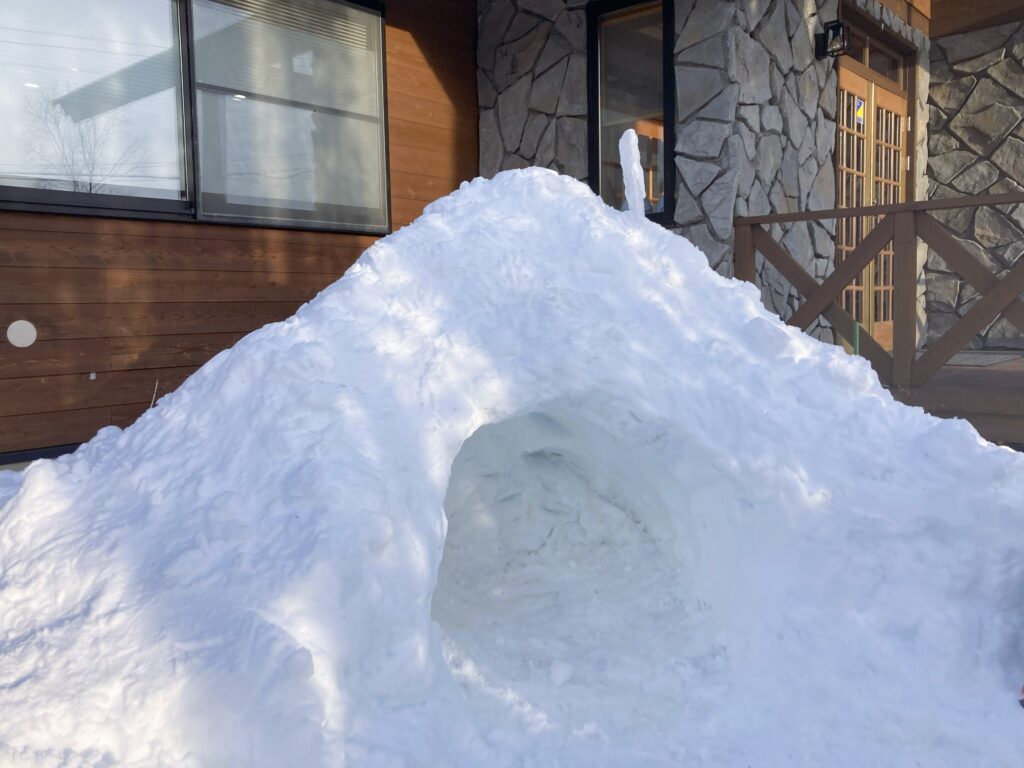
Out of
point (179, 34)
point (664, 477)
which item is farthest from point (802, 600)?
point (179, 34)

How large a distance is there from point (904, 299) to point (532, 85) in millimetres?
3558

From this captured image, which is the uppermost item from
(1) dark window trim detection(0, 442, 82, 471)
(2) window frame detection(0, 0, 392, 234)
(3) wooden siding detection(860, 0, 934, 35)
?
(3) wooden siding detection(860, 0, 934, 35)

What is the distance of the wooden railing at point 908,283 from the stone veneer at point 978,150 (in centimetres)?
381

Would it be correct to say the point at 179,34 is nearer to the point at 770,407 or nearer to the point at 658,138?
the point at 658,138

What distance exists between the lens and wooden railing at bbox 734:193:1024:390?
482 centimetres

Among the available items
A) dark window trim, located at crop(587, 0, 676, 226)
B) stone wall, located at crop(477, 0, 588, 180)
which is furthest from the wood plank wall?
dark window trim, located at crop(587, 0, 676, 226)

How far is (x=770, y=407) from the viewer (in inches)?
Answer: 119

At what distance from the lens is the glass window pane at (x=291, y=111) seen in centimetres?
538

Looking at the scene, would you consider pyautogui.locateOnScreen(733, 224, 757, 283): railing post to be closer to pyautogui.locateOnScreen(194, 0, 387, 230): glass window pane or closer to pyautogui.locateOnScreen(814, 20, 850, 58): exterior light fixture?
pyautogui.locateOnScreen(814, 20, 850, 58): exterior light fixture

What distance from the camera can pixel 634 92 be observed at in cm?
656

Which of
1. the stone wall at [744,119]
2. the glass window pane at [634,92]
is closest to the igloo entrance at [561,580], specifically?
the stone wall at [744,119]

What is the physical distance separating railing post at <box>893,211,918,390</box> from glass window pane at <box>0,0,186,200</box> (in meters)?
4.66

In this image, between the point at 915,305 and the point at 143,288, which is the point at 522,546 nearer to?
the point at 143,288

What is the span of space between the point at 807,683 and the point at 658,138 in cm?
493
